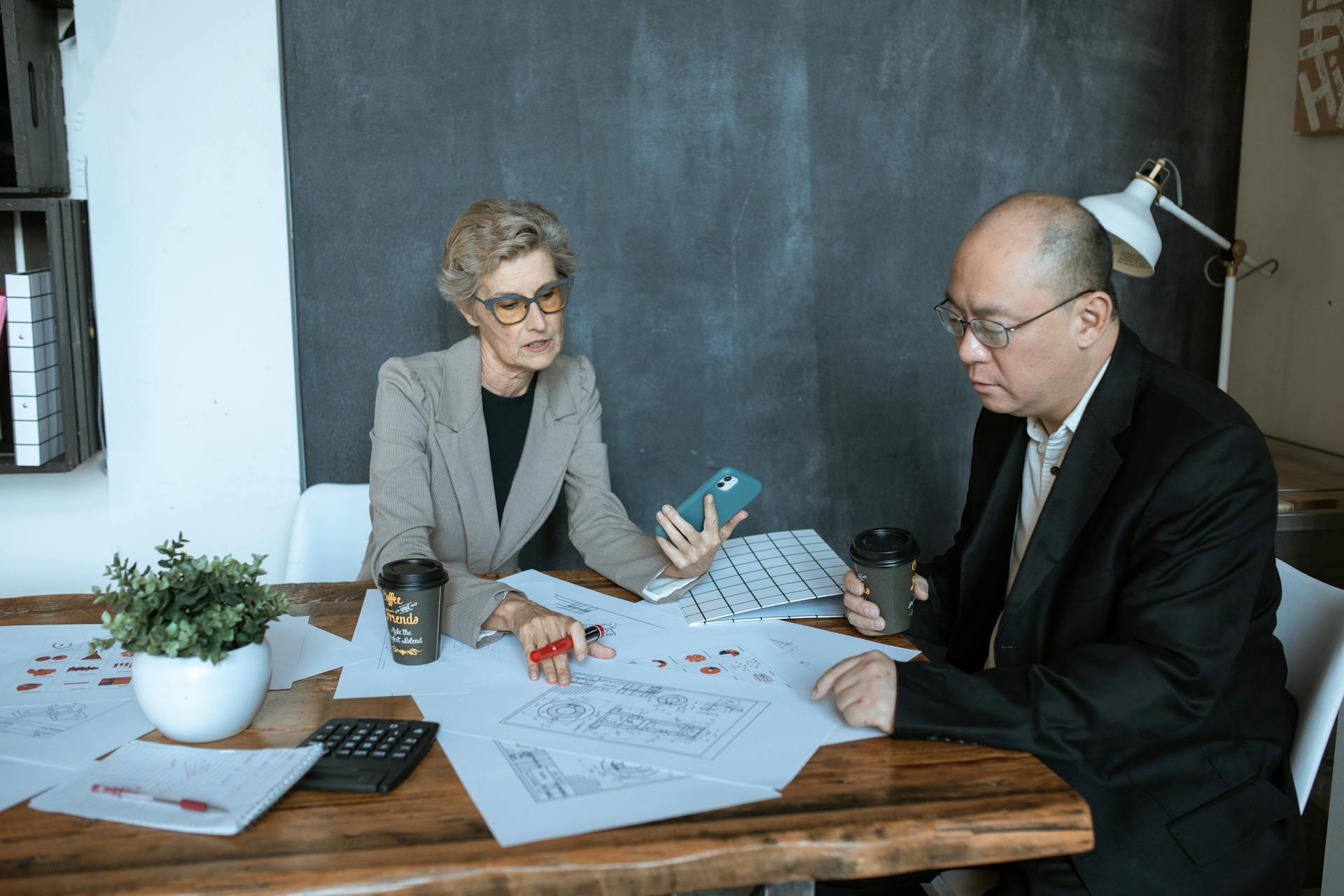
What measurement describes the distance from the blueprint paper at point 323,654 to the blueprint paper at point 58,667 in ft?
0.78

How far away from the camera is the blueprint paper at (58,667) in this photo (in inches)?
57.6

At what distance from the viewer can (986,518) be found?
6.24ft

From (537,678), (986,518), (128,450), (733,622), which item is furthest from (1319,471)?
(128,450)

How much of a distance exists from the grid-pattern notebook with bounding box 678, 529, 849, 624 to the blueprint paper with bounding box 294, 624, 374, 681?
54cm

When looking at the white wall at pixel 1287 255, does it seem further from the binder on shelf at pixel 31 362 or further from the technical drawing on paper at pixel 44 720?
the binder on shelf at pixel 31 362

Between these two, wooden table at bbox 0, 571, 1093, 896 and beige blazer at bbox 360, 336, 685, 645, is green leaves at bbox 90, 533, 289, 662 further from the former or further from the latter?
beige blazer at bbox 360, 336, 685, 645

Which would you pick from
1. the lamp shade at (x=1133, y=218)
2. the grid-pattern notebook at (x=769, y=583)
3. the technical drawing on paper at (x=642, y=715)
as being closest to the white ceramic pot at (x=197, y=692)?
the technical drawing on paper at (x=642, y=715)

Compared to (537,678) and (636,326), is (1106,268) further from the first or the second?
(636,326)

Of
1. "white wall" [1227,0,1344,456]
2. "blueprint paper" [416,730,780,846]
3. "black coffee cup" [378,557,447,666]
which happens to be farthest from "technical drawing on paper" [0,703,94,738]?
"white wall" [1227,0,1344,456]

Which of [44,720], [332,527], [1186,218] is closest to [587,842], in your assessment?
[44,720]

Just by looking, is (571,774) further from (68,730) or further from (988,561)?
(988,561)

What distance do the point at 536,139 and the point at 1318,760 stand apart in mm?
2272

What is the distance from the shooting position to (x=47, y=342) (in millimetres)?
2588

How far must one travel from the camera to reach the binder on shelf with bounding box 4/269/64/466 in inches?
97.7
